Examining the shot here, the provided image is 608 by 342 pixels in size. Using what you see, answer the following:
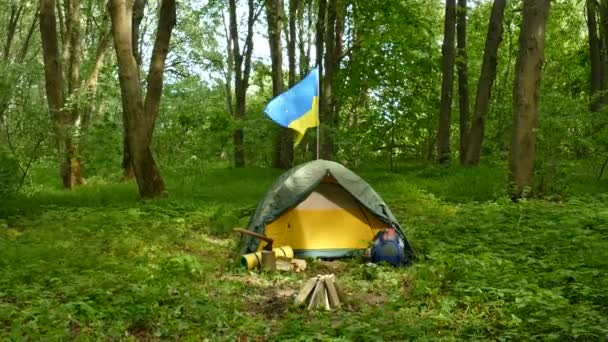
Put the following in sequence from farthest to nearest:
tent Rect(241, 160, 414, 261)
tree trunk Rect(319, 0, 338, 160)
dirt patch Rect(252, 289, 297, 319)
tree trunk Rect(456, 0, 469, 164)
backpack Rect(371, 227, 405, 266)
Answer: tree trunk Rect(456, 0, 469, 164) < tree trunk Rect(319, 0, 338, 160) < tent Rect(241, 160, 414, 261) < backpack Rect(371, 227, 405, 266) < dirt patch Rect(252, 289, 297, 319)

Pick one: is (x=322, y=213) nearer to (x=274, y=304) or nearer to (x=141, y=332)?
(x=274, y=304)

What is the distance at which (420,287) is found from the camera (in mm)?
6605

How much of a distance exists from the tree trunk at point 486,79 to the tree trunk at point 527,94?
16.7ft

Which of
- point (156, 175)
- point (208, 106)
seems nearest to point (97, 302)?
point (156, 175)

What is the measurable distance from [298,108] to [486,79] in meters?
9.23

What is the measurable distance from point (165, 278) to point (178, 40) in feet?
97.6

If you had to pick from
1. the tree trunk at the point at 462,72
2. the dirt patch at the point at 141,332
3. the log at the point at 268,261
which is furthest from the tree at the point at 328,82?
the dirt patch at the point at 141,332

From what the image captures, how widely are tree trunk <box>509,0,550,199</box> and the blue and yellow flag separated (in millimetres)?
4095

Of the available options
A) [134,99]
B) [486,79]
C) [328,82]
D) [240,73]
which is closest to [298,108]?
[134,99]

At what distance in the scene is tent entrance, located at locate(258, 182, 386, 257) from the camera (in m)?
9.38

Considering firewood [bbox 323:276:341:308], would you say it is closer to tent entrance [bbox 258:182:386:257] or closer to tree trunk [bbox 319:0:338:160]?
tent entrance [bbox 258:182:386:257]

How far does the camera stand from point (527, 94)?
11.6 metres

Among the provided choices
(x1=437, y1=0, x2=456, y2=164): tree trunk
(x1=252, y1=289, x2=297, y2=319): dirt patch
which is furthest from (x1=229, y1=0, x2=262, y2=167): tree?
(x1=252, y1=289, x2=297, y2=319): dirt patch

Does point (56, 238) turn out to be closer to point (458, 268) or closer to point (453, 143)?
point (458, 268)
